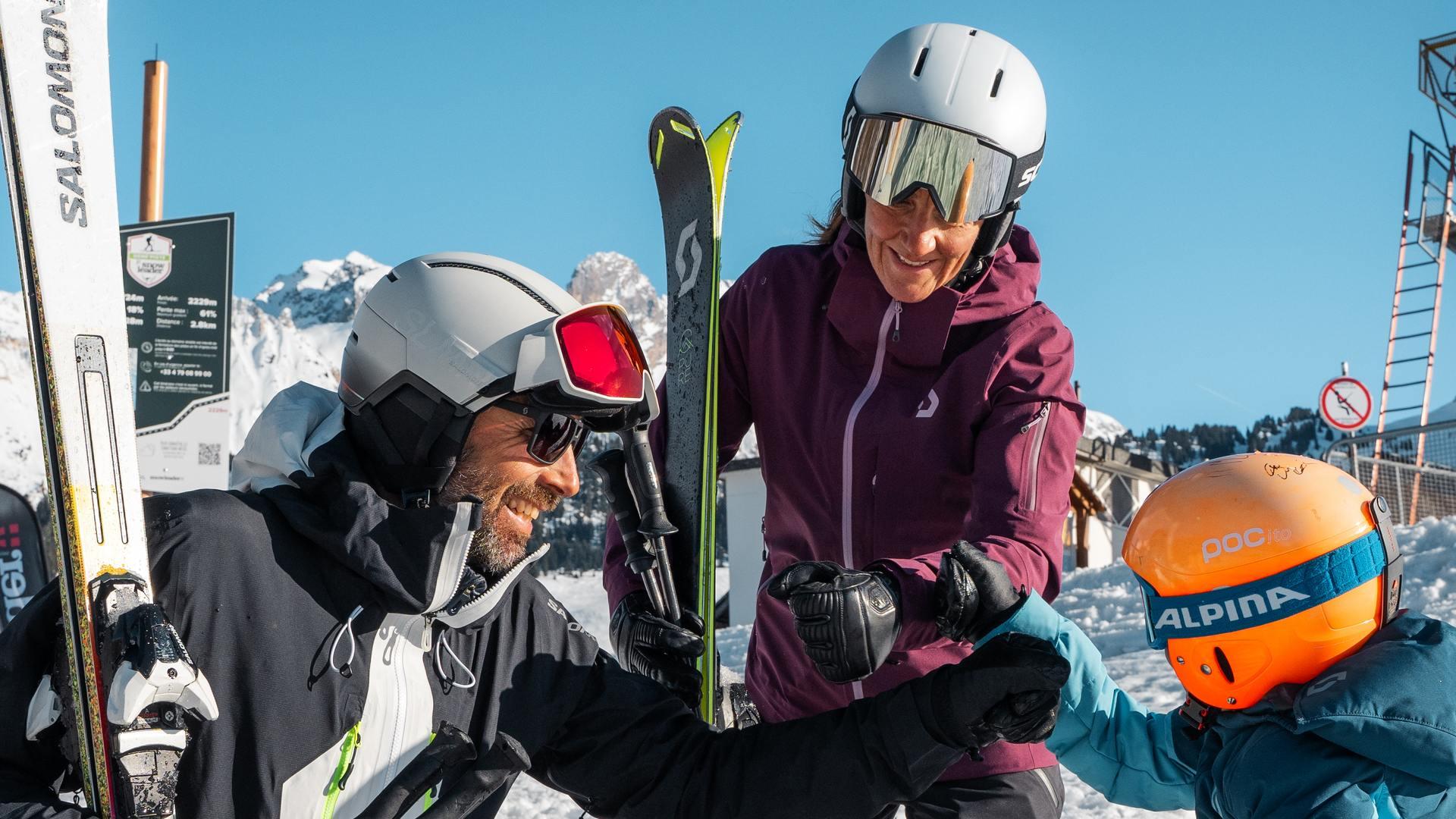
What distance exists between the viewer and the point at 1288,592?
7.99 ft

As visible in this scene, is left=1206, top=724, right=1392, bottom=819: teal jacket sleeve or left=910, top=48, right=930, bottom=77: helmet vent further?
left=910, top=48, right=930, bottom=77: helmet vent

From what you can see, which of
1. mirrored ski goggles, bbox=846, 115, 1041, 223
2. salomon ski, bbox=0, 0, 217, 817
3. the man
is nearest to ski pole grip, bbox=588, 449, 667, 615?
the man

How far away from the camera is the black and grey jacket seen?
231 centimetres

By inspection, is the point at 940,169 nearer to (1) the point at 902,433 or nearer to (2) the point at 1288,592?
(1) the point at 902,433

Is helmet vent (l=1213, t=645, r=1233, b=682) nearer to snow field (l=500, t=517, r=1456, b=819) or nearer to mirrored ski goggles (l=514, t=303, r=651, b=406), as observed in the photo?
mirrored ski goggles (l=514, t=303, r=651, b=406)

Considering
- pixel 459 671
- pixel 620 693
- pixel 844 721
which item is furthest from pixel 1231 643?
pixel 459 671

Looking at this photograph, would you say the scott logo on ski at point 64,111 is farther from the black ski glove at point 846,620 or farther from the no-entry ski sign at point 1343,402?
the no-entry ski sign at point 1343,402

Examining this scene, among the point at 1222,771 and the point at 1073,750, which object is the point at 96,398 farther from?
the point at 1222,771

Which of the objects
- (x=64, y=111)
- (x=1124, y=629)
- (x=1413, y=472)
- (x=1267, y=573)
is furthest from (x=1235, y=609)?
(x=1413, y=472)

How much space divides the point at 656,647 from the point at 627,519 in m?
0.36

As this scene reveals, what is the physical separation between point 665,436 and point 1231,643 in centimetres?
153

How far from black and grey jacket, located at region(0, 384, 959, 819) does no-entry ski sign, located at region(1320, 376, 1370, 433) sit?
554 inches

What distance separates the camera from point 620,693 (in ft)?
9.61

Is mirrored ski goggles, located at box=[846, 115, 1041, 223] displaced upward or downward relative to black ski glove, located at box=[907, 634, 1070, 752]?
upward
